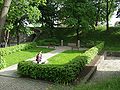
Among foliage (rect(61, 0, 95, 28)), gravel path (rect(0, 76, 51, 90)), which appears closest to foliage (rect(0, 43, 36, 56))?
foliage (rect(61, 0, 95, 28))

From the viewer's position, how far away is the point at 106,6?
50.4 meters

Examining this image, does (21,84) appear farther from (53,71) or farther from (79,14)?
(79,14)

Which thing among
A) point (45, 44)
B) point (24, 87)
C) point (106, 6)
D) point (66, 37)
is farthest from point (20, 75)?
point (106, 6)

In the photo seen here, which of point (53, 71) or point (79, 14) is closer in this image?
point (53, 71)

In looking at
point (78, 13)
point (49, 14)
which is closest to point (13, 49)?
point (78, 13)

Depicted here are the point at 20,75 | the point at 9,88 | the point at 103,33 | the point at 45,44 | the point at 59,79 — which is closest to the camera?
the point at 9,88

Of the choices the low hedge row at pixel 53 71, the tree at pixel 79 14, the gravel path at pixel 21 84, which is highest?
the tree at pixel 79 14

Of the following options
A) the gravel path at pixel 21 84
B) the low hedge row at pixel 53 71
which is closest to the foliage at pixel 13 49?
the low hedge row at pixel 53 71

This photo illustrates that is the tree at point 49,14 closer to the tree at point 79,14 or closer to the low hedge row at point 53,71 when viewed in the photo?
the tree at point 79,14

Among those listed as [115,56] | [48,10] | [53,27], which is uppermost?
[48,10]

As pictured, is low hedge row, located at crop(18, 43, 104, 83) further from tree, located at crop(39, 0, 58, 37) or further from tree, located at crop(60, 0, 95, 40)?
tree, located at crop(39, 0, 58, 37)

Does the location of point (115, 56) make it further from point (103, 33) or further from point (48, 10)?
point (48, 10)

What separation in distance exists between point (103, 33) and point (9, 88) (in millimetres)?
33718

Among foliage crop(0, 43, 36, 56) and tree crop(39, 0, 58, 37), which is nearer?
foliage crop(0, 43, 36, 56)
